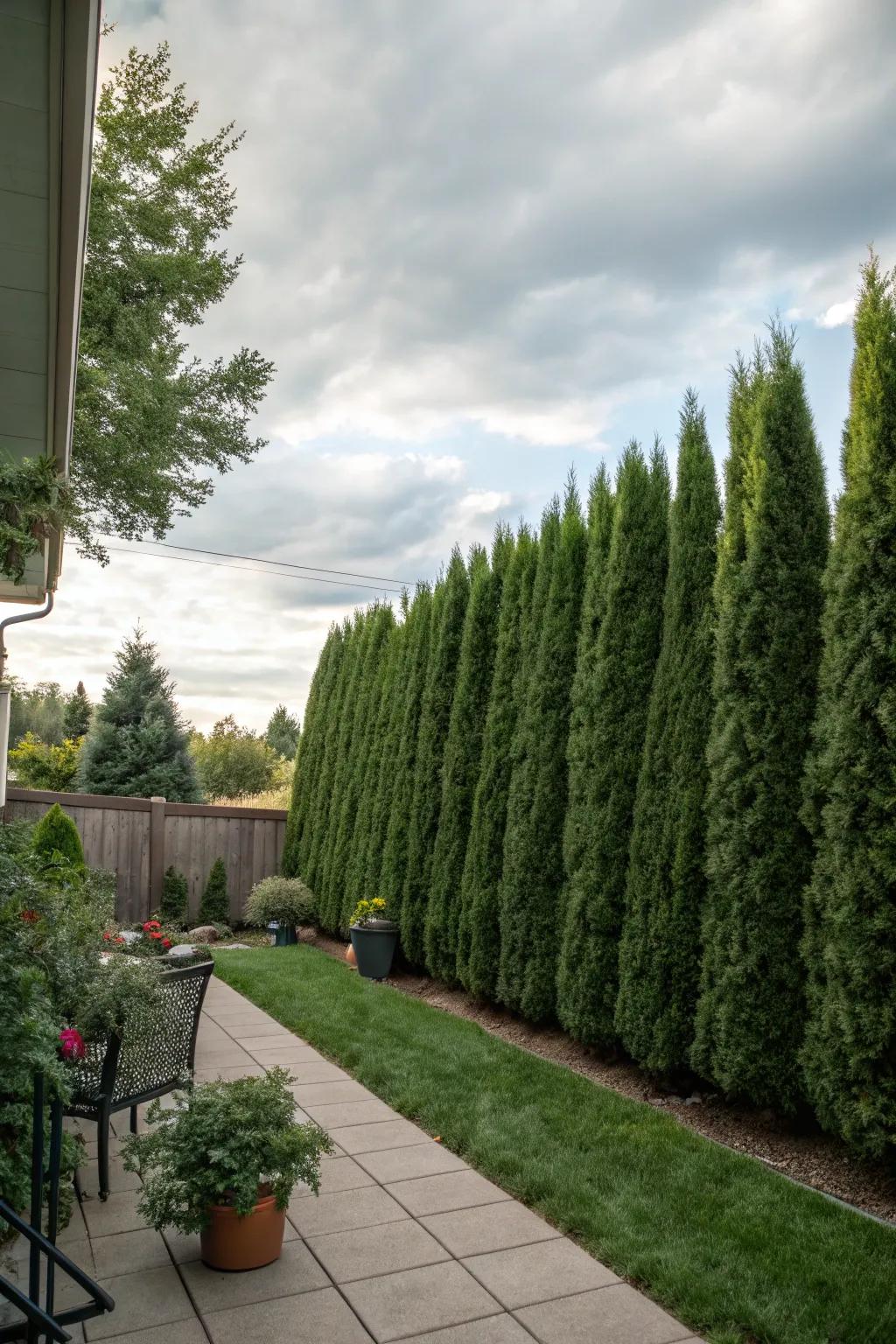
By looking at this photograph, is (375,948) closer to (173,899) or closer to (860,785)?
(173,899)

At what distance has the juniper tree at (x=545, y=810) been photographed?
611 centimetres

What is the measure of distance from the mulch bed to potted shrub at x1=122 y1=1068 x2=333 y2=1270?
233cm

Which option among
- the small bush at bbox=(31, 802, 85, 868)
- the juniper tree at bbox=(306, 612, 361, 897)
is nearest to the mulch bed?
the small bush at bbox=(31, 802, 85, 868)

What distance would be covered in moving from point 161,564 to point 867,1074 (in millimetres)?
14780

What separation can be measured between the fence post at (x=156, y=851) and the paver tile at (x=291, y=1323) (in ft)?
30.1

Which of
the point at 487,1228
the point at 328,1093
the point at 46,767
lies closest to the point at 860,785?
the point at 487,1228

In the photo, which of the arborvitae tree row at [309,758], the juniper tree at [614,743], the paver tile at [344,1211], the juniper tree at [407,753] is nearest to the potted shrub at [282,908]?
the arborvitae tree row at [309,758]

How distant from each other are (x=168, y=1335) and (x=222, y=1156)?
462mm

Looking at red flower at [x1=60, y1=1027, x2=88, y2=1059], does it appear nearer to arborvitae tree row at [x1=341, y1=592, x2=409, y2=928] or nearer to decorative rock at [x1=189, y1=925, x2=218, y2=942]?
arborvitae tree row at [x1=341, y1=592, x2=409, y2=928]

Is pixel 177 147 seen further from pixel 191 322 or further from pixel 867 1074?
pixel 867 1074

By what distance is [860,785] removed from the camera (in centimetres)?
382

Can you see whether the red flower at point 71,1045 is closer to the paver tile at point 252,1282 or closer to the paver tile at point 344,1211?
the paver tile at point 252,1282

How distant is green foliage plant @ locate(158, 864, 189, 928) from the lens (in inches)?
432

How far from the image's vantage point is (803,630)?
177 inches
